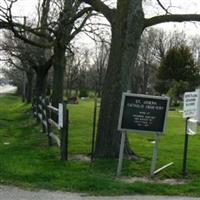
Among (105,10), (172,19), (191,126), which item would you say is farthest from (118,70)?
(191,126)

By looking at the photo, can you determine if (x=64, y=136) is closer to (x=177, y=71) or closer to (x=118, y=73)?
(x=118, y=73)

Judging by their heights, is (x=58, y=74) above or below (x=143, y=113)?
above

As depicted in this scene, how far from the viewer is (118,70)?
504 inches

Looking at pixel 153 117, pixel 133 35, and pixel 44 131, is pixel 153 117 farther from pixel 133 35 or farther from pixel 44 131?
pixel 44 131

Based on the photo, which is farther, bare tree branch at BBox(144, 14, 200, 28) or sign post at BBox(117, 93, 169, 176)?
bare tree branch at BBox(144, 14, 200, 28)

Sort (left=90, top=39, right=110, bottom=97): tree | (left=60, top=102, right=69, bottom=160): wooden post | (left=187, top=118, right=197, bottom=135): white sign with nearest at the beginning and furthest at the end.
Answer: (left=187, top=118, right=197, bottom=135): white sign
(left=60, top=102, right=69, bottom=160): wooden post
(left=90, top=39, right=110, bottom=97): tree

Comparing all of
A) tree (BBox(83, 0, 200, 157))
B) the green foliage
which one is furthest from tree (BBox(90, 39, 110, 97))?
the green foliage

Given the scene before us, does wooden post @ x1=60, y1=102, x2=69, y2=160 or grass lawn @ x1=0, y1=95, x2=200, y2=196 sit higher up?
wooden post @ x1=60, y1=102, x2=69, y2=160

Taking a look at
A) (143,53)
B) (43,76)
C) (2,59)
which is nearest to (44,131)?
(43,76)

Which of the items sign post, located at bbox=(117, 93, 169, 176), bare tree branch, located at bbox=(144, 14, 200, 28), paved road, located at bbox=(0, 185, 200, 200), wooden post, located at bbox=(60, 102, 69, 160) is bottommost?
paved road, located at bbox=(0, 185, 200, 200)

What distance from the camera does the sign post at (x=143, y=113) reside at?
10883mm

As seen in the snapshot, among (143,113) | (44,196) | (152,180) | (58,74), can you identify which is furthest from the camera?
(58,74)

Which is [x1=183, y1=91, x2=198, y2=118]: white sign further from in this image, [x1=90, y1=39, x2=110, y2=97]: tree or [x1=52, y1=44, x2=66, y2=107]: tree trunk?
[x1=52, y1=44, x2=66, y2=107]: tree trunk

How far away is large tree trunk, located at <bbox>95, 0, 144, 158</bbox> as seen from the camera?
1270 centimetres
